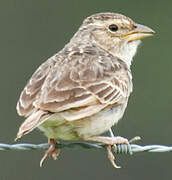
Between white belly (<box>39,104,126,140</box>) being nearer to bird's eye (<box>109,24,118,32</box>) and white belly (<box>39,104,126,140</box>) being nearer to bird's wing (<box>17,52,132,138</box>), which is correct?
bird's wing (<box>17,52,132,138</box>)

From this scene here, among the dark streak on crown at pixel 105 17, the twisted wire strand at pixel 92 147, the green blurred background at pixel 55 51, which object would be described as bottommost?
the green blurred background at pixel 55 51

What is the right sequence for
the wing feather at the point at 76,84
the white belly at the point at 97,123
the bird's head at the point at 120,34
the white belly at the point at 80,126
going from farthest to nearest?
the bird's head at the point at 120,34
the white belly at the point at 97,123
the white belly at the point at 80,126
the wing feather at the point at 76,84

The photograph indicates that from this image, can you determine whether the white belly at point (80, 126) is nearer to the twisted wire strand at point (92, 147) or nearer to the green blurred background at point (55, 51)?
the twisted wire strand at point (92, 147)

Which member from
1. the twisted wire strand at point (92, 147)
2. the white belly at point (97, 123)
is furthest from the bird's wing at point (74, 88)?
the twisted wire strand at point (92, 147)

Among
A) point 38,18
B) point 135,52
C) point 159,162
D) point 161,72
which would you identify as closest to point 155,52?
point 161,72

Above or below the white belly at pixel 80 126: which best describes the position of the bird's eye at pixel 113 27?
above

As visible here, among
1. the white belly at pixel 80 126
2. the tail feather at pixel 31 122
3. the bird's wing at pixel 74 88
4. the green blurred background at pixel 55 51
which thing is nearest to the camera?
the tail feather at pixel 31 122

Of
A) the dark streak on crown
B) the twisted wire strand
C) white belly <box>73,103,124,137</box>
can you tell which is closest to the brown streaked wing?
the twisted wire strand
